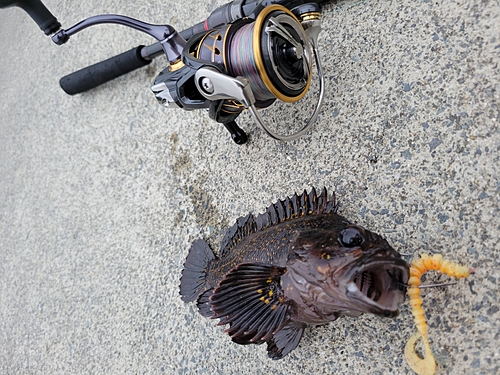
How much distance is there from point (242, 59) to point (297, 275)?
0.65 metres

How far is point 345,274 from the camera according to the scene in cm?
100

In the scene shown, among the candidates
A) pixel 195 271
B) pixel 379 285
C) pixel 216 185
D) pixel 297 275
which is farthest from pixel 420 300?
pixel 216 185

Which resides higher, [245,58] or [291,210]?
[245,58]

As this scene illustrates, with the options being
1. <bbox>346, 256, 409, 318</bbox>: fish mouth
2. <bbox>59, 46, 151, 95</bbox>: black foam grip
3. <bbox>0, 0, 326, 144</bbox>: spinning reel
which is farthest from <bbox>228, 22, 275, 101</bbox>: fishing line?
<bbox>59, 46, 151, 95</bbox>: black foam grip

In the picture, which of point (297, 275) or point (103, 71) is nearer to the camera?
point (297, 275)

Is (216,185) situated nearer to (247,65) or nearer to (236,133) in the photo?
(236,133)

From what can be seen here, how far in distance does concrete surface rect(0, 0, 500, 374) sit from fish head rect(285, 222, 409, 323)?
1.06 feet

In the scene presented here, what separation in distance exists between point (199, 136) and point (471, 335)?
1.31 m

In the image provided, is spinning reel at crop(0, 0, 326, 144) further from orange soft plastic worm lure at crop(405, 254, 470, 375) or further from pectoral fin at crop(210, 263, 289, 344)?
orange soft plastic worm lure at crop(405, 254, 470, 375)

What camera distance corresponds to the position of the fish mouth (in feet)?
3.15

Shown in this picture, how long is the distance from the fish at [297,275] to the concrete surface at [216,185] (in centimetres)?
22

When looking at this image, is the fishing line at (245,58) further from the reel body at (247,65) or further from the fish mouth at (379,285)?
the fish mouth at (379,285)

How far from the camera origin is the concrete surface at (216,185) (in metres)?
1.29

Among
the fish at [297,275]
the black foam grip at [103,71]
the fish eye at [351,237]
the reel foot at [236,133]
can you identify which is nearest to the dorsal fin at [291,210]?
the fish at [297,275]
